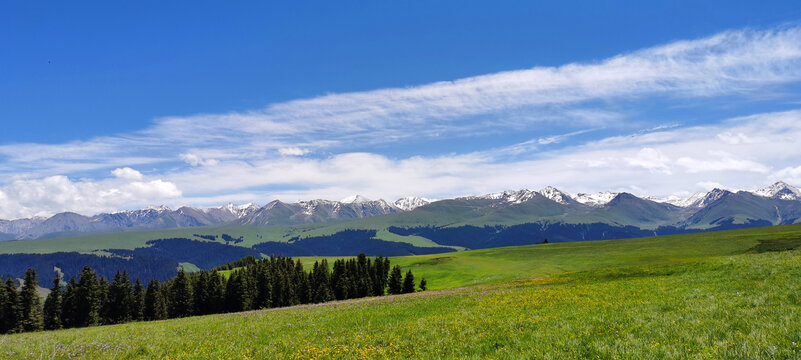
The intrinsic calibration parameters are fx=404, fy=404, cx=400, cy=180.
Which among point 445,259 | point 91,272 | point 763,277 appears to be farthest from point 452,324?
point 445,259

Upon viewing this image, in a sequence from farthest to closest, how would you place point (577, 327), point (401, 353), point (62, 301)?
point (62, 301)
point (577, 327)
point (401, 353)

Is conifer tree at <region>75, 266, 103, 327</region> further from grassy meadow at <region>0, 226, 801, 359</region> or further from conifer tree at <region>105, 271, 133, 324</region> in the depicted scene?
grassy meadow at <region>0, 226, 801, 359</region>

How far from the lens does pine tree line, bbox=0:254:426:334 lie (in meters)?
74.1

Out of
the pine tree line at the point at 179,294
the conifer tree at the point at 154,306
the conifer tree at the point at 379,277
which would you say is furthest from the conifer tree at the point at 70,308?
the conifer tree at the point at 379,277

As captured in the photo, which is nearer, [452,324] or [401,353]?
[401,353]

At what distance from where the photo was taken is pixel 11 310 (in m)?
71.5

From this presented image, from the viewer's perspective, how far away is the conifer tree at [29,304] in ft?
239

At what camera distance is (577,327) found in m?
13.0

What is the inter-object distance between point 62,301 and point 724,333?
10541 centimetres

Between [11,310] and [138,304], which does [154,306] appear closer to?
[138,304]

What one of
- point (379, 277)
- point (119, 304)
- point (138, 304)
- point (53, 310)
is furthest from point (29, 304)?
point (379, 277)

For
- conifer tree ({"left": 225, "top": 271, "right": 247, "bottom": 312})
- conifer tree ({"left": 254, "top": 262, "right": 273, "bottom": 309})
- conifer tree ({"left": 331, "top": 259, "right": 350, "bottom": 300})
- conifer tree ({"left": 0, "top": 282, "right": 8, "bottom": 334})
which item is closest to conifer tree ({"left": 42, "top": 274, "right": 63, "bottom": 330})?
conifer tree ({"left": 0, "top": 282, "right": 8, "bottom": 334})

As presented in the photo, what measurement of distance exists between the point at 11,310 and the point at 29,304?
8.43 feet

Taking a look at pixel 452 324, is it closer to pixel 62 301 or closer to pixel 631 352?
pixel 631 352
